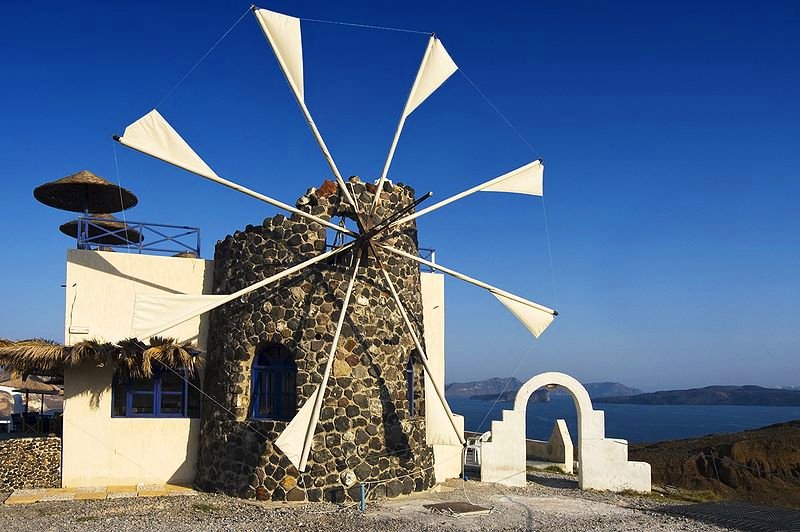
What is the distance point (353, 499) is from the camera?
12867mm

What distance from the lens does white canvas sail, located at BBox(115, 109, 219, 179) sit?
36.7ft

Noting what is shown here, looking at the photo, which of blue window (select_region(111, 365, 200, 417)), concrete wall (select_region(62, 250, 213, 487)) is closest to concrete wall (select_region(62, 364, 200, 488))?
concrete wall (select_region(62, 250, 213, 487))

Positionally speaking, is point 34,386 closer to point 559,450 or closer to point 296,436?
point 296,436

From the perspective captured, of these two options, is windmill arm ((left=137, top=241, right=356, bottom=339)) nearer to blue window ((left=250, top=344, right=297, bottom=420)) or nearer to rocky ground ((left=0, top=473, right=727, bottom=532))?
blue window ((left=250, top=344, right=297, bottom=420))

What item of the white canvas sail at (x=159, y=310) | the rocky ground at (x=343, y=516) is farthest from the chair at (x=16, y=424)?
the white canvas sail at (x=159, y=310)

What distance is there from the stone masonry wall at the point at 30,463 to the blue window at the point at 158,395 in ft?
4.63

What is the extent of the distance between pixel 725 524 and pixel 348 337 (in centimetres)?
743

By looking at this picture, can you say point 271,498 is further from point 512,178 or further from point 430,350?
point 512,178

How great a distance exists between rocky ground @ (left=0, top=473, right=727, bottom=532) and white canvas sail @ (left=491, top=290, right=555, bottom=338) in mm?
3439

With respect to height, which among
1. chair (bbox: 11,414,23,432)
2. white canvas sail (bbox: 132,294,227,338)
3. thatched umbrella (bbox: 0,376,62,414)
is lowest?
chair (bbox: 11,414,23,432)

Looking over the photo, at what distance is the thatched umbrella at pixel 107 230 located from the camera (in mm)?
14880

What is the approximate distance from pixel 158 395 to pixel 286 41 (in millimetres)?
8030

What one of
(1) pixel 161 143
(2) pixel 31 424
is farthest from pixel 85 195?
(2) pixel 31 424

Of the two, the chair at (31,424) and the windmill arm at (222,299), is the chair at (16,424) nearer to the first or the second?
the chair at (31,424)
